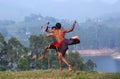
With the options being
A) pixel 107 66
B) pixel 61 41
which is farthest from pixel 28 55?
pixel 107 66

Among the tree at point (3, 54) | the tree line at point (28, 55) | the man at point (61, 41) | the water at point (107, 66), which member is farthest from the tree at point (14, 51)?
the man at point (61, 41)

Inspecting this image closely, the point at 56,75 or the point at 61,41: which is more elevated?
the point at 61,41

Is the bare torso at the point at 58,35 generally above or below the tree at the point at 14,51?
above

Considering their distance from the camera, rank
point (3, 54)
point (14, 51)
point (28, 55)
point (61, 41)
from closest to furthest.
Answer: point (61, 41)
point (3, 54)
point (14, 51)
point (28, 55)

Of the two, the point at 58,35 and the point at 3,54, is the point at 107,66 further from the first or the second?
the point at 58,35

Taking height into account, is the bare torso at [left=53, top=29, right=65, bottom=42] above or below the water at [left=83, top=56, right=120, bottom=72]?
above

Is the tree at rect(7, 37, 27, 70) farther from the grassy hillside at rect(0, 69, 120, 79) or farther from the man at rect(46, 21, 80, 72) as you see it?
the man at rect(46, 21, 80, 72)

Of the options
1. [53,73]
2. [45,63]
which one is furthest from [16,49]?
[53,73]

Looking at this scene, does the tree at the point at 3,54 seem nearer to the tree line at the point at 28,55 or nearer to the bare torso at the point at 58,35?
the tree line at the point at 28,55

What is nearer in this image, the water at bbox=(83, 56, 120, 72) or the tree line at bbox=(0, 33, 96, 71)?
the tree line at bbox=(0, 33, 96, 71)

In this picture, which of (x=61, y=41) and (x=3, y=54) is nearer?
(x=61, y=41)

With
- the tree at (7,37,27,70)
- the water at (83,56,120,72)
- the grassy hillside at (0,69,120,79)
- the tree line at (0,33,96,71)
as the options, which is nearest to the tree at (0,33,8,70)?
the tree line at (0,33,96,71)

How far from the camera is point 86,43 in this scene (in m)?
192

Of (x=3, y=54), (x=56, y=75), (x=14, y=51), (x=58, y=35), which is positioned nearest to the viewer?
(x=56, y=75)
